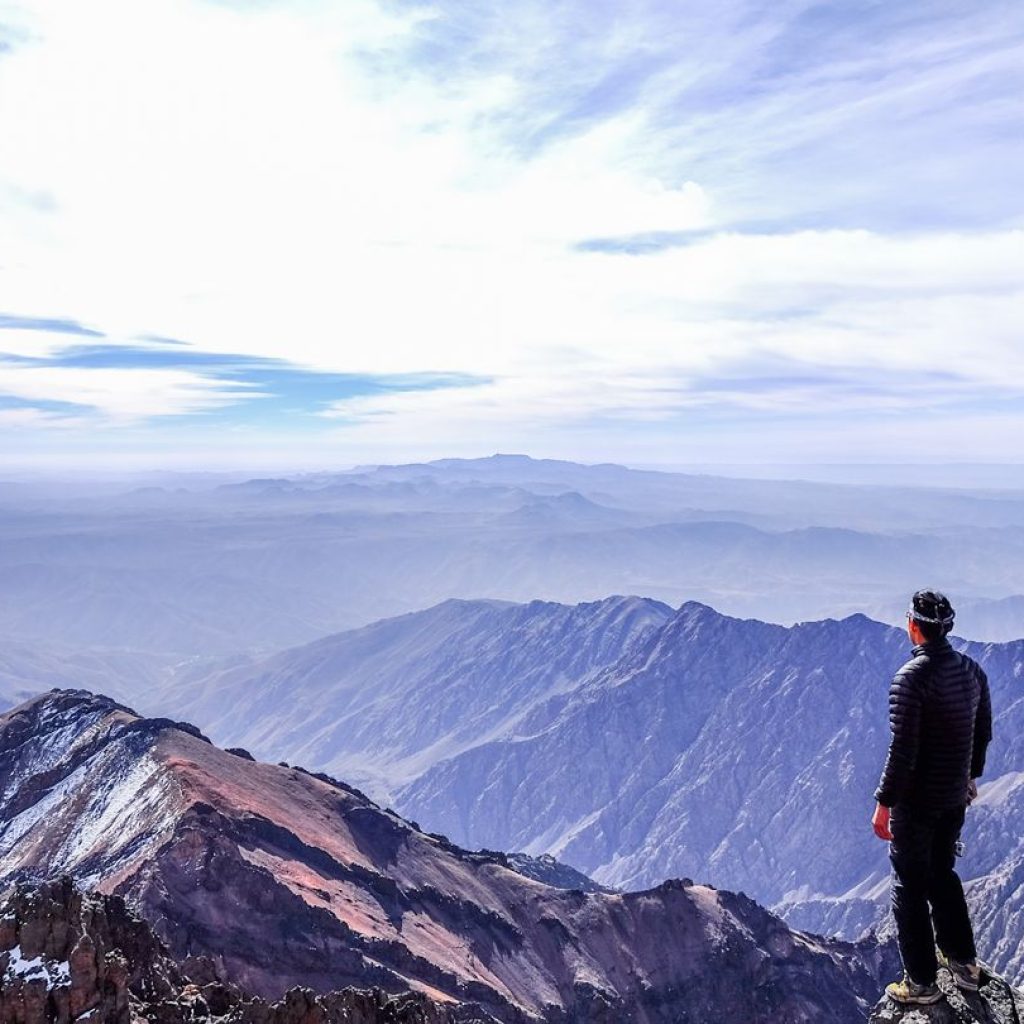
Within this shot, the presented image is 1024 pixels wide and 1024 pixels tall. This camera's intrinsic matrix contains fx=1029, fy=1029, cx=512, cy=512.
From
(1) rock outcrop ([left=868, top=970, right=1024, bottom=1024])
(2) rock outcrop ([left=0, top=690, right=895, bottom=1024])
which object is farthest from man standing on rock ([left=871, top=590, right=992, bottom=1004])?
(2) rock outcrop ([left=0, top=690, right=895, bottom=1024])

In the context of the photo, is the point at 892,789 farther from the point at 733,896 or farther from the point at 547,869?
the point at 547,869

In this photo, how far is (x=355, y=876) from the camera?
9794cm

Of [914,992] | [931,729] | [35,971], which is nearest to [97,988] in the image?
[35,971]

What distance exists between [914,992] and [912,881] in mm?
1280

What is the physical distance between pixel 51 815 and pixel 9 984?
7503cm

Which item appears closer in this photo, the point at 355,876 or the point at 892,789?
the point at 892,789

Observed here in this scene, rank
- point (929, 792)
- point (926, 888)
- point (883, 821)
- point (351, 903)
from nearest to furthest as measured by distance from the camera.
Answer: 1. point (929, 792)
2. point (926, 888)
3. point (883, 821)
4. point (351, 903)

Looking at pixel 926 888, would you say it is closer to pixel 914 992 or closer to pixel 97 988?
pixel 914 992

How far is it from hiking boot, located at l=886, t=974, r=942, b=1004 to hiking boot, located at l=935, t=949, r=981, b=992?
36 cm

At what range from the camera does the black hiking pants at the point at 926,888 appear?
1275 centimetres

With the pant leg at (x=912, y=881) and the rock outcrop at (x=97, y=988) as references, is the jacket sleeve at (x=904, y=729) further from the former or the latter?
the rock outcrop at (x=97, y=988)

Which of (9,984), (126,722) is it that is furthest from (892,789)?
(126,722)

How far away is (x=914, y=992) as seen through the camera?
12.5 meters

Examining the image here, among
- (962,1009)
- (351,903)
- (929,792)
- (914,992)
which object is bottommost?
(351,903)
